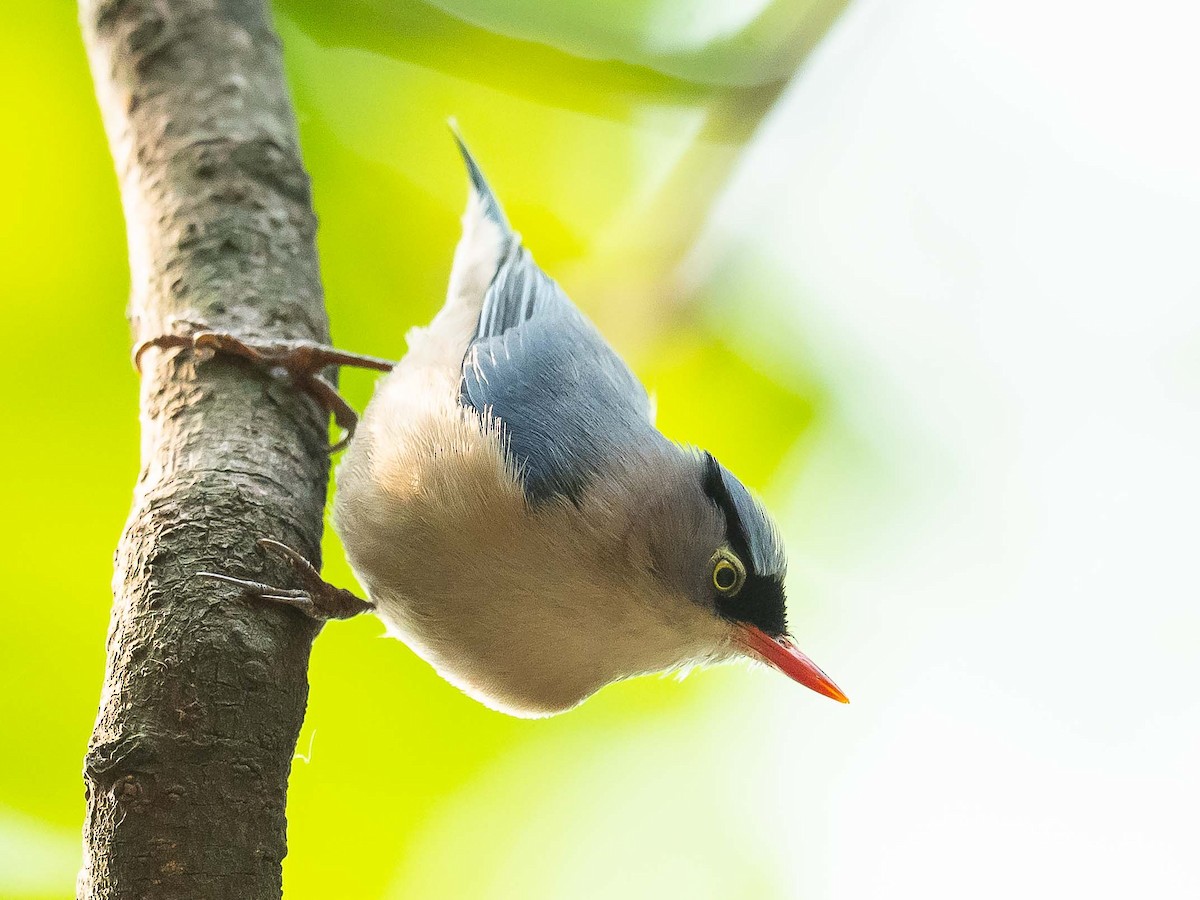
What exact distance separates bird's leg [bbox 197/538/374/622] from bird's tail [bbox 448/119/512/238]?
1.03m

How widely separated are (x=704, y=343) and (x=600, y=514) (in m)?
0.80

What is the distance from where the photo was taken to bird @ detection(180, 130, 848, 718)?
1555 millimetres

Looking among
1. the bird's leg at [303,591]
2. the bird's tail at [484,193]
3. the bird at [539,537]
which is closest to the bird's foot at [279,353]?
the bird at [539,537]

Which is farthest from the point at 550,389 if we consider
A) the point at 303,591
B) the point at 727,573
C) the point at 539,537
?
the point at 303,591

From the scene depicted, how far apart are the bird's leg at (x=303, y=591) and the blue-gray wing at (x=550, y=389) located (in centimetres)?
33

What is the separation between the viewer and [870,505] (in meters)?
2.28

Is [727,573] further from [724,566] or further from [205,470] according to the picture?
[205,470]

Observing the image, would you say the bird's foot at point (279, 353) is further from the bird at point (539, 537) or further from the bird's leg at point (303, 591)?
the bird's leg at point (303, 591)

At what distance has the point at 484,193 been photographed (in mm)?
2307

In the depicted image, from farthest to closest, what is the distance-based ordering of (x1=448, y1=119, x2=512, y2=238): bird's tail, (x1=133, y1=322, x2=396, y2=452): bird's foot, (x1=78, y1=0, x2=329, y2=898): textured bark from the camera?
1. (x1=448, y1=119, x2=512, y2=238): bird's tail
2. (x1=133, y1=322, x2=396, y2=452): bird's foot
3. (x1=78, y1=0, x2=329, y2=898): textured bark

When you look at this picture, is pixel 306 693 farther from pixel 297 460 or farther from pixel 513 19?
pixel 513 19

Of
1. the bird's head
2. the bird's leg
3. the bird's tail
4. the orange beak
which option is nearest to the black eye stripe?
the bird's head

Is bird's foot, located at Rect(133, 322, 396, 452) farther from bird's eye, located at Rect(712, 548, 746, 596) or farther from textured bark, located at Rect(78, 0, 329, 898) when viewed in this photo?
bird's eye, located at Rect(712, 548, 746, 596)

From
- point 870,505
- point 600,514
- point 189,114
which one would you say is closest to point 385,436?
point 600,514
